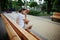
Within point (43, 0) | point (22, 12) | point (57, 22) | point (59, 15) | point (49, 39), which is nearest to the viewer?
point (22, 12)

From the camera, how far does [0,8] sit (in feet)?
34.7

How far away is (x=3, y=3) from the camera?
1100 cm

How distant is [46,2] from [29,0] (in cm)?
37

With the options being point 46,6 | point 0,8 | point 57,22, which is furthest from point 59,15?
point 0,8

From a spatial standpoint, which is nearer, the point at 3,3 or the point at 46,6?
the point at 46,6

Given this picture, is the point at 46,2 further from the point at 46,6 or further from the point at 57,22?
the point at 57,22

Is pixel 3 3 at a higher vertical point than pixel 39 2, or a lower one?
lower

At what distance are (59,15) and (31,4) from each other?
4.46ft

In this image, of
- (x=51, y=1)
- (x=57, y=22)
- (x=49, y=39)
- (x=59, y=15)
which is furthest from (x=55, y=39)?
(x=57, y=22)

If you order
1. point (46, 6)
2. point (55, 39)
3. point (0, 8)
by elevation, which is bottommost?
point (0, 8)

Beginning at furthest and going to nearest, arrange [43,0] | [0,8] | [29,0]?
[0,8] → [43,0] → [29,0]

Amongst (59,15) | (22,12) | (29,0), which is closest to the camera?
(22,12)

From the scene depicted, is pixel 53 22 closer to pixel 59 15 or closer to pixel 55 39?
pixel 59 15

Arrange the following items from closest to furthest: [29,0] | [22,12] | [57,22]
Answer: [22,12], [29,0], [57,22]
